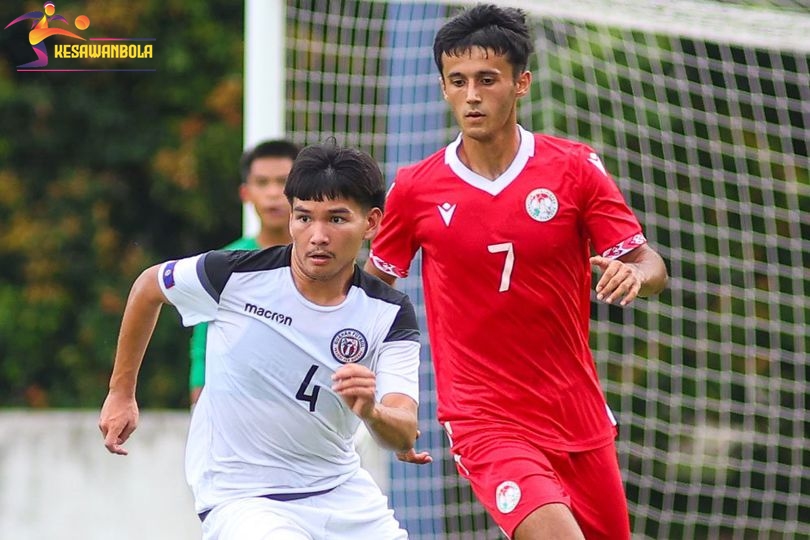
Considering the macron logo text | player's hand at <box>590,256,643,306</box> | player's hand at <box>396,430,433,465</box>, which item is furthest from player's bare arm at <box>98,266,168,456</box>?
player's hand at <box>590,256,643,306</box>

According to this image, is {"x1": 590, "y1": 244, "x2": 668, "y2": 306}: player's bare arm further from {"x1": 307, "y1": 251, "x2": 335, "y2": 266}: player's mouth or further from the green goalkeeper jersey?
the green goalkeeper jersey

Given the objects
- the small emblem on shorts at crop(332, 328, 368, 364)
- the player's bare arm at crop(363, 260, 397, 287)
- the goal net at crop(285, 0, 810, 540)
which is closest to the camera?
the small emblem on shorts at crop(332, 328, 368, 364)

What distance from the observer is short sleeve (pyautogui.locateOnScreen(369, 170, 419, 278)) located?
5293 mm

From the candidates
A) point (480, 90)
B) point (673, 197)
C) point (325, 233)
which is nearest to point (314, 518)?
point (325, 233)

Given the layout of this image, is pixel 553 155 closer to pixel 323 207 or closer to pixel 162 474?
pixel 323 207

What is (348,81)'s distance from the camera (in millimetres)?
10680

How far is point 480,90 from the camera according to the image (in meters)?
5.13

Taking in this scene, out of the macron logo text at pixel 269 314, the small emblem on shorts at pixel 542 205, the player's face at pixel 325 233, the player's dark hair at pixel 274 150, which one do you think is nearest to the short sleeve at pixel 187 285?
the macron logo text at pixel 269 314

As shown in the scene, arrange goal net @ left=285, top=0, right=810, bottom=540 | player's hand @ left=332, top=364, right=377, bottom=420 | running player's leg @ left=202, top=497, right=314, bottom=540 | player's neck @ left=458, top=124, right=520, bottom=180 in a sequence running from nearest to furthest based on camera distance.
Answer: player's hand @ left=332, top=364, right=377, bottom=420, running player's leg @ left=202, top=497, right=314, bottom=540, player's neck @ left=458, top=124, right=520, bottom=180, goal net @ left=285, top=0, right=810, bottom=540

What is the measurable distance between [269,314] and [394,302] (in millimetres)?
414

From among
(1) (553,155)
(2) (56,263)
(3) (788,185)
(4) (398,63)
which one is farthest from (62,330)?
(1) (553,155)

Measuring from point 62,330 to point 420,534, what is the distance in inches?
288

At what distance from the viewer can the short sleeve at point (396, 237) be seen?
5.29 m

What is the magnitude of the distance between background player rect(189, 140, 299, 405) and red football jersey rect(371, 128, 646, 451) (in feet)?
4.39
